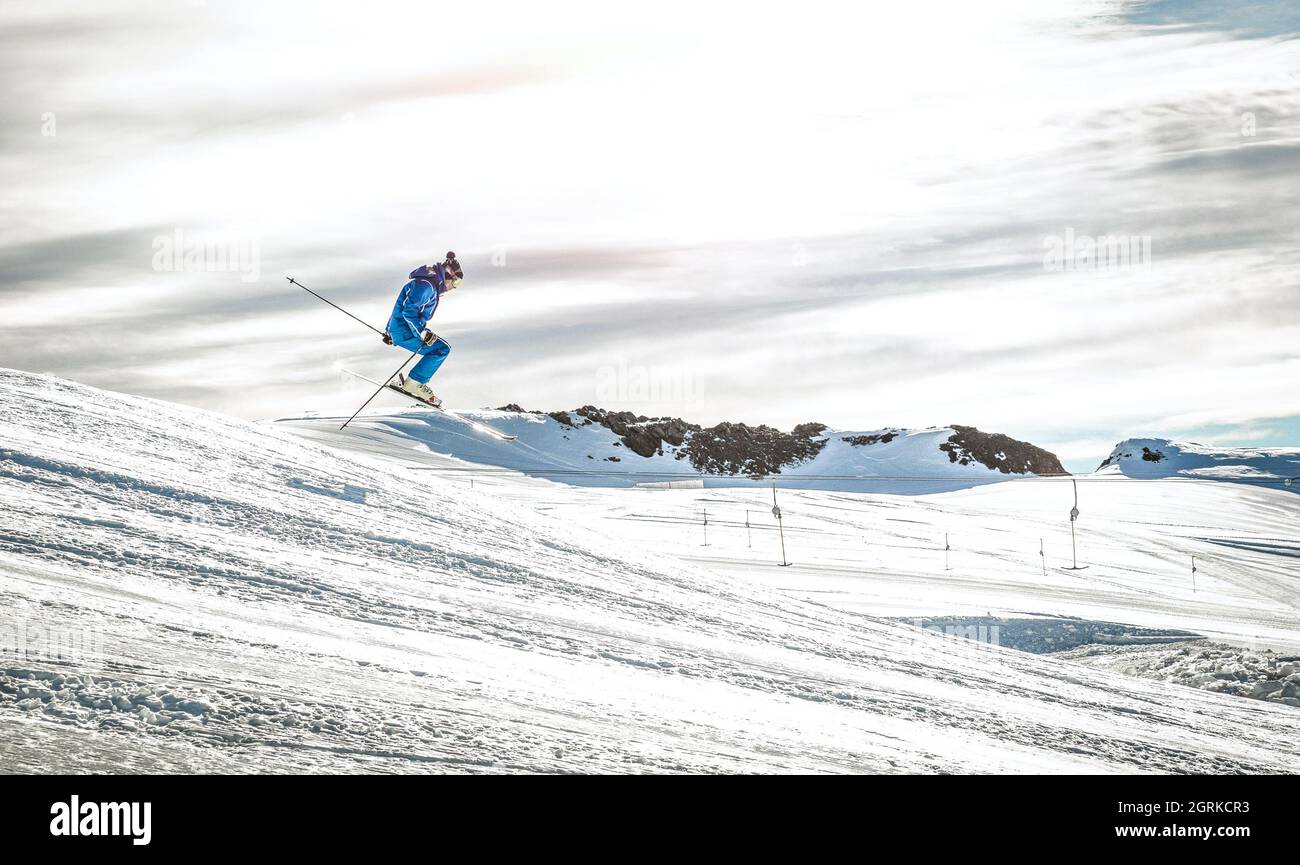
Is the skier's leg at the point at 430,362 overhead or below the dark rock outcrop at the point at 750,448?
overhead

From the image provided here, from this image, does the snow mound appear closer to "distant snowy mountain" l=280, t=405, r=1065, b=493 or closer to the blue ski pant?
the blue ski pant

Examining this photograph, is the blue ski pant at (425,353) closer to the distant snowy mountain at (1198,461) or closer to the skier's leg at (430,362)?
the skier's leg at (430,362)

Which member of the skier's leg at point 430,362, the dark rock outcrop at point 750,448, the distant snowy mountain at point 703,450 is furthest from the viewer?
the dark rock outcrop at point 750,448

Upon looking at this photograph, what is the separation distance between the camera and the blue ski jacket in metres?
13.3

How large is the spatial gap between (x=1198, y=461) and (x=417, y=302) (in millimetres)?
77593

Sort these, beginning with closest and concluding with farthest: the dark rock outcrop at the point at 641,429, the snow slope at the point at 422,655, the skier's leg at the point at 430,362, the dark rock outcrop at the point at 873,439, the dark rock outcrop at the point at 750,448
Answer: the snow slope at the point at 422,655, the skier's leg at the point at 430,362, the dark rock outcrop at the point at 641,429, the dark rock outcrop at the point at 873,439, the dark rock outcrop at the point at 750,448

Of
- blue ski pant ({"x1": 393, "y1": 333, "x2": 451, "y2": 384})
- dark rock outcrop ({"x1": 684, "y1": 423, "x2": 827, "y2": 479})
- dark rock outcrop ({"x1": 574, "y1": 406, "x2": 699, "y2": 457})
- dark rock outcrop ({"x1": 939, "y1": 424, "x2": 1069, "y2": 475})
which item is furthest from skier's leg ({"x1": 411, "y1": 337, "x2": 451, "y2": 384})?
dark rock outcrop ({"x1": 684, "y1": 423, "x2": 827, "y2": 479})

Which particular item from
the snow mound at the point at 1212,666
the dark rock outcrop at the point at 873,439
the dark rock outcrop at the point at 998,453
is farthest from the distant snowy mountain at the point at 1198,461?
the snow mound at the point at 1212,666

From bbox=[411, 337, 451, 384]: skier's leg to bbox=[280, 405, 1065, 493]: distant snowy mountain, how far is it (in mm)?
30437

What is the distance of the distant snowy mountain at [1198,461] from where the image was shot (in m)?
70.8

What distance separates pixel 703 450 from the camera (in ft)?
341

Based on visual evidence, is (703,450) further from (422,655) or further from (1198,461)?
(422,655)

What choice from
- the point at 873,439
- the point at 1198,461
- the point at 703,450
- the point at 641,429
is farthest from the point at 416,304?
the point at 703,450
